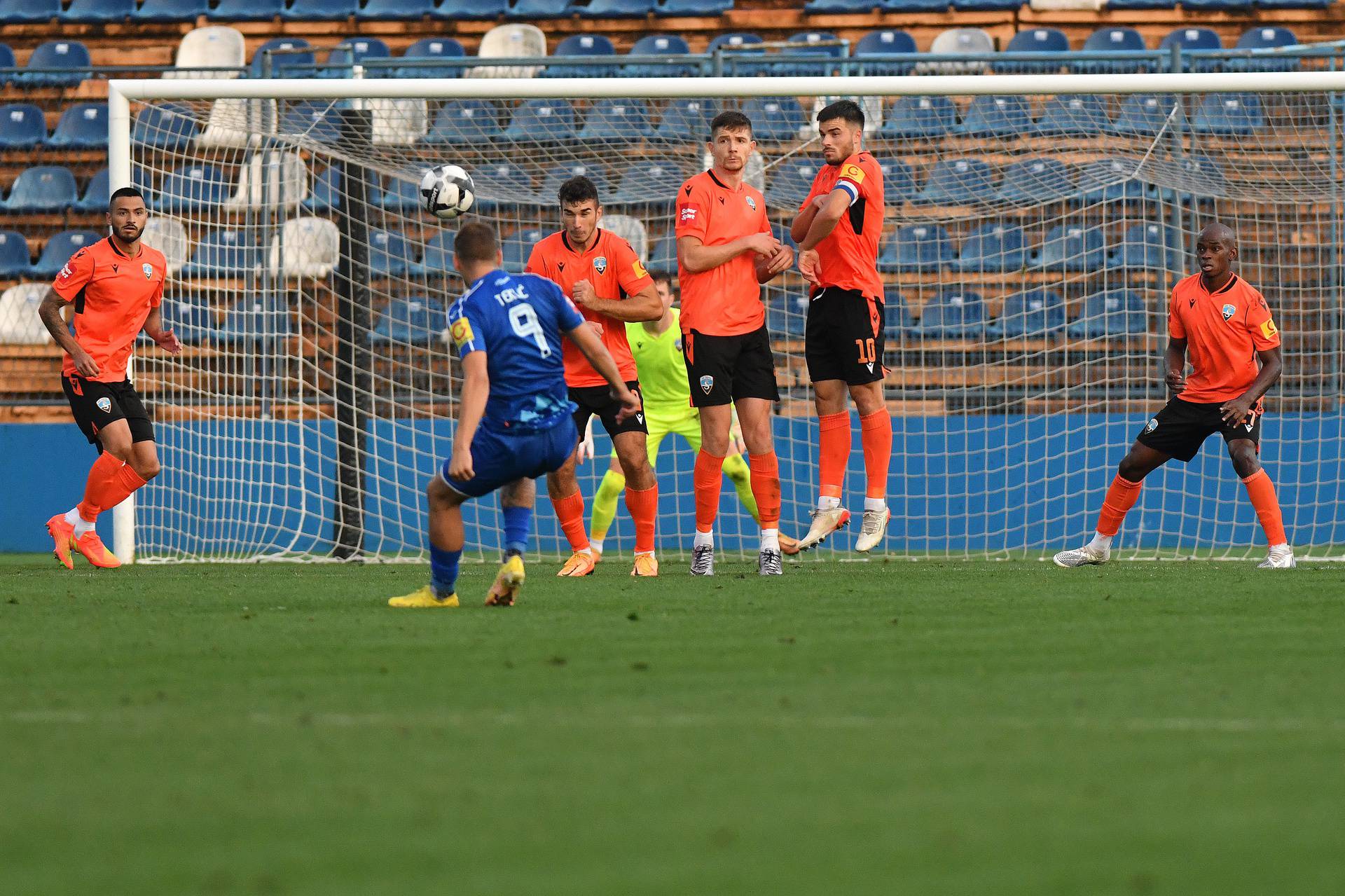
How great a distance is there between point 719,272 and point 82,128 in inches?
372

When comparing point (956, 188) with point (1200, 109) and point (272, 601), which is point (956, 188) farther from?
point (272, 601)

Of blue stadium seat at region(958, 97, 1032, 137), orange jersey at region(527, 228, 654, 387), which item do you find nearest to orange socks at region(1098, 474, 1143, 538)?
orange jersey at region(527, 228, 654, 387)

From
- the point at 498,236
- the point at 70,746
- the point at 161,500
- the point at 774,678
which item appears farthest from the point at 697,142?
the point at 70,746

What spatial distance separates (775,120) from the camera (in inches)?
536

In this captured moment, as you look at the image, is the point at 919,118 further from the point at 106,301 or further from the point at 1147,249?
the point at 106,301

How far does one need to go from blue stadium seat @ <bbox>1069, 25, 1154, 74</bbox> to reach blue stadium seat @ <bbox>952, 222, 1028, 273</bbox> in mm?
1462

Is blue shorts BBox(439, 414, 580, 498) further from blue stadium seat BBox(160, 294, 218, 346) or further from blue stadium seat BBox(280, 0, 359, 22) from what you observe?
blue stadium seat BBox(280, 0, 359, 22)

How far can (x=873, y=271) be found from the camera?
953cm

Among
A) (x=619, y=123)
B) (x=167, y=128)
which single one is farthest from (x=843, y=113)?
(x=167, y=128)

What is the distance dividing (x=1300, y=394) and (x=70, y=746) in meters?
11.4

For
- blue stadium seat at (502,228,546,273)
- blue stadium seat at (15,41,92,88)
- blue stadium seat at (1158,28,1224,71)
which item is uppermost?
blue stadium seat at (15,41,92,88)

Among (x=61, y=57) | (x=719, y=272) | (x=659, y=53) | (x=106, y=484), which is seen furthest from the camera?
(x=61, y=57)

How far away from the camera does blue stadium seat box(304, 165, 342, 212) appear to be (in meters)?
12.6

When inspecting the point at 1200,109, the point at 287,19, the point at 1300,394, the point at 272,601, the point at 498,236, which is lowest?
the point at 272,601
